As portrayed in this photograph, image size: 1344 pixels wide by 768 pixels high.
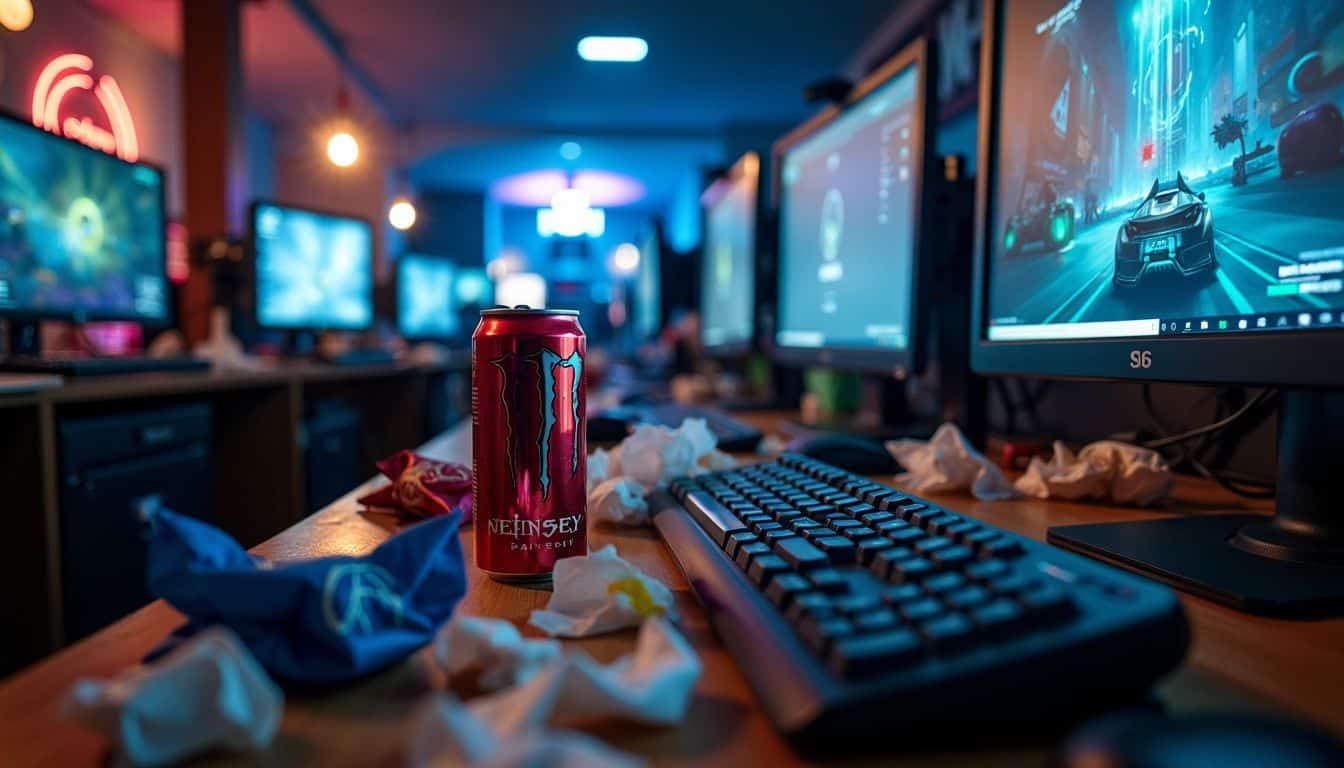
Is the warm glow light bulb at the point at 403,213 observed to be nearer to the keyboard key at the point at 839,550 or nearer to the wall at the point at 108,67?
the wall at the point at 108,67

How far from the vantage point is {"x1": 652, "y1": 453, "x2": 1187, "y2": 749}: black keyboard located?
28 cm

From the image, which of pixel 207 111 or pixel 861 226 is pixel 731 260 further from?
pixel 207 111

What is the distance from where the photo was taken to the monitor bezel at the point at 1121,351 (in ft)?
1.47

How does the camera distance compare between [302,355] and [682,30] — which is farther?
[682,30]

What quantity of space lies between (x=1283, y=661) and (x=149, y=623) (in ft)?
1.91

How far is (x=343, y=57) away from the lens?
5535 millimetres

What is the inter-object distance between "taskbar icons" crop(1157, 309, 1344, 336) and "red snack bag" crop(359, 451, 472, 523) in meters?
0.57

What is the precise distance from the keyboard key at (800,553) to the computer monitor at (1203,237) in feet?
0.78

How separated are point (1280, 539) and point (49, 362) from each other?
1.83 meters

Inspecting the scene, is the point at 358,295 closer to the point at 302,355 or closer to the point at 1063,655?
the point at 302,355

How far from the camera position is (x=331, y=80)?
582 cm

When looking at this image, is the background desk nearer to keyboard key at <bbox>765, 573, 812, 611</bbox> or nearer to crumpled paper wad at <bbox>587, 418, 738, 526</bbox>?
crumpled paper wad at <bbox>587, 418, 738, 526</bbox>

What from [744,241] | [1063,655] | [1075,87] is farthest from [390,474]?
[744,241]

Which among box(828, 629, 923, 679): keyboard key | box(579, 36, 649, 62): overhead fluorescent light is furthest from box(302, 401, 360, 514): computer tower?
box(579, 36, 649, 62): overhead fluorescent light
